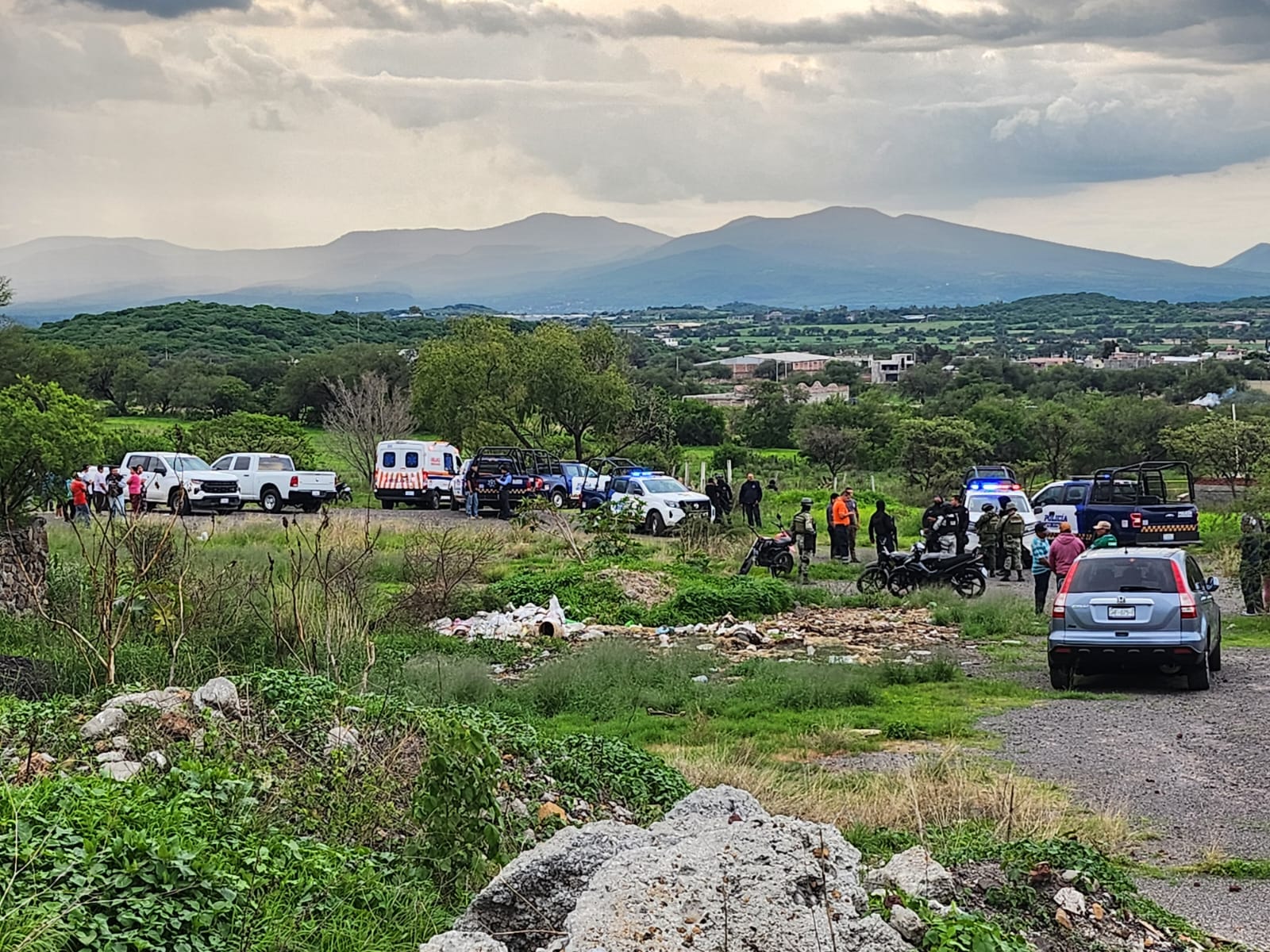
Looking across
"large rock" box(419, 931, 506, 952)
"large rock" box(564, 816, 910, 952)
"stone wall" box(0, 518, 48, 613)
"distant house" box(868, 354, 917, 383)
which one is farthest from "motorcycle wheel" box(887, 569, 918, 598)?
"distant house" box(868, 354, 917, 383)

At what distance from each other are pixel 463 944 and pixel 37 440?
12.9 m

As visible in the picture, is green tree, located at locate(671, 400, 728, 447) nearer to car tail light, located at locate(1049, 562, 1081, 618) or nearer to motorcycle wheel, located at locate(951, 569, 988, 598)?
motorcycle wheel, located at locate(951, 569, 988, 598)

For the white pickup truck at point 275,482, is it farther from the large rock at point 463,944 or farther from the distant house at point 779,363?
the distant house at point 779,363

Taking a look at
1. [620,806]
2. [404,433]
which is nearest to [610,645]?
[620,806]

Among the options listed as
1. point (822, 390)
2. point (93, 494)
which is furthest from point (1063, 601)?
point (822, 390)

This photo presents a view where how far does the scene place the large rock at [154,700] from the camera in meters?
9.12

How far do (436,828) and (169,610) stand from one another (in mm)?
5923

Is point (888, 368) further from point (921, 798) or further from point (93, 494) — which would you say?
point (921, 798)

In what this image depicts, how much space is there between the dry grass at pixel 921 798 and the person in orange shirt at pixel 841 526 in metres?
17.9

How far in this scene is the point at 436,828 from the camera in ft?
22.8

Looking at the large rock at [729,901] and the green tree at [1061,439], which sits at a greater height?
the large rock at [729,901]

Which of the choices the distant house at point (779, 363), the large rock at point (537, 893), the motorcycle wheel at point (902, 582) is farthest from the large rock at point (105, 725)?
the distant house at point (779, 363)

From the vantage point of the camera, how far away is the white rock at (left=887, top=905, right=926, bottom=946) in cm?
578

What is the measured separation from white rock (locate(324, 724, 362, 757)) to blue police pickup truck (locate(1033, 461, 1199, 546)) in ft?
72.5
